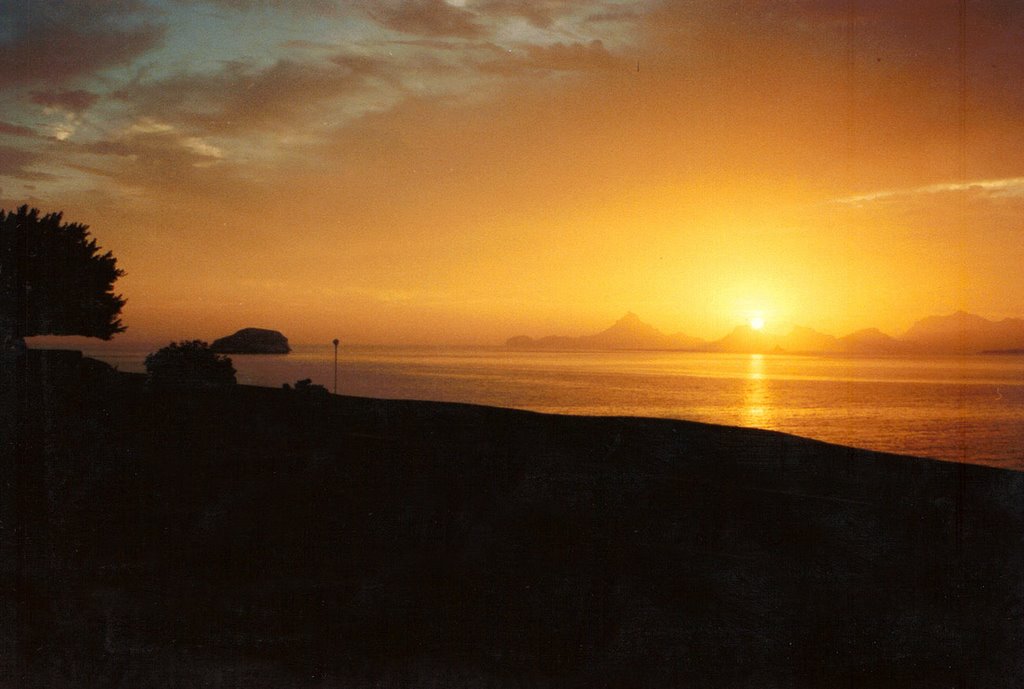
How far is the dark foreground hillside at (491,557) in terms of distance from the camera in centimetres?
740

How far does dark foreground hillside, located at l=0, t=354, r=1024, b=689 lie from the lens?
7398mm

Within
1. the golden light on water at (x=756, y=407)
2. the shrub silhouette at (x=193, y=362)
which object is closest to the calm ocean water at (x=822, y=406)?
the golden light on water at (x=756, y=407)

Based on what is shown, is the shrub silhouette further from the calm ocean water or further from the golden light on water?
the golden light on water

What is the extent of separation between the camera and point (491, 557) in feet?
28.4

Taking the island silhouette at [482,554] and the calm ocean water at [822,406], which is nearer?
the island silhouette at [482,554]

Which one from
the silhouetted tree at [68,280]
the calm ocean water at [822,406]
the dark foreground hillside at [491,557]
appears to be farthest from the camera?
the calm ocean water at [822,406]

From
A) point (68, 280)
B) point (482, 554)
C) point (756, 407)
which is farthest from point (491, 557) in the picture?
point (756, 407)

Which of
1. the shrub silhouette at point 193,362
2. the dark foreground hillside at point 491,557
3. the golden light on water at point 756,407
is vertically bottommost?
the golden light on water at point 756,407

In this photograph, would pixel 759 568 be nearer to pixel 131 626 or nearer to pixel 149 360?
pixel 131 626

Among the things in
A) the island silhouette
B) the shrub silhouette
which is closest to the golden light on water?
the shrub silhouette

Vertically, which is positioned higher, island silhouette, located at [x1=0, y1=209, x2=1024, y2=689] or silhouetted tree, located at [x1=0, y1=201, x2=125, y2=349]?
silhouetted tree, located at [x1=0, y1=201, x2=125, y2=349]

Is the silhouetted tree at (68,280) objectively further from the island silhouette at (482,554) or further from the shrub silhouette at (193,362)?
the island silhouette at (482,554)

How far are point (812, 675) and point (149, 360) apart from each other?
3926cm

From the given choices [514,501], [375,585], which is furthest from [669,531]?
[375,585]
